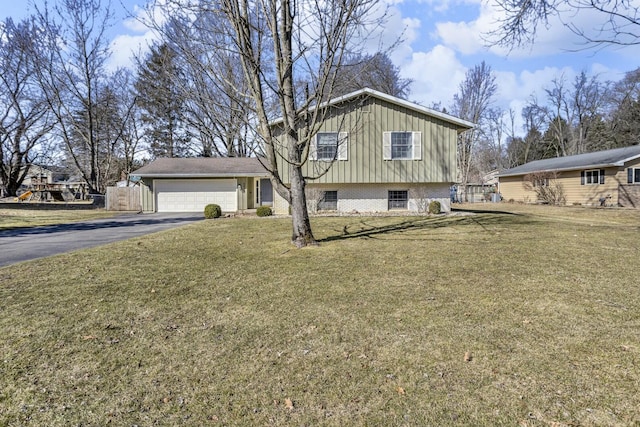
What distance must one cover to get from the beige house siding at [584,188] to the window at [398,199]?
1310 centimetres

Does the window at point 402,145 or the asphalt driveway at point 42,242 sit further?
the window at point 402,145

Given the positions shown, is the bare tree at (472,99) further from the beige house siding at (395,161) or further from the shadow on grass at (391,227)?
the shadow on grass at (391,227)

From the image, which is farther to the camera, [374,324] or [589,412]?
[374,324]

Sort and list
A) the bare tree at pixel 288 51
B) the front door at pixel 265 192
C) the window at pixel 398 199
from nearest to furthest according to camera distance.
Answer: the bare tree at pixel 288 51 < the window at pixel 398 199 < the front door at pixel 265 192

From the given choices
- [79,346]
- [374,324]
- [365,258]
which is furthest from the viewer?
[365,258]

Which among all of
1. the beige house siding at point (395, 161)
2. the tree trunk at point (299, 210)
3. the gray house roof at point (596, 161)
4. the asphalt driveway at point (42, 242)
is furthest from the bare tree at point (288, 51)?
the gray house roof at point (596, 161)

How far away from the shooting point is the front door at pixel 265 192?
21828 millimetres

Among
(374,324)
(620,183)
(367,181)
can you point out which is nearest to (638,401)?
(374,324)

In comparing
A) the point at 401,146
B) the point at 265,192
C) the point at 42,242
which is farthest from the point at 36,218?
the point at 401,146

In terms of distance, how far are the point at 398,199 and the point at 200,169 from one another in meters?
11.1

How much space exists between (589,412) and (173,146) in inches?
1315

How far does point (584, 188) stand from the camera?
2148 centimetres

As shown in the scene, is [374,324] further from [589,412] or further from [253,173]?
[253,173]

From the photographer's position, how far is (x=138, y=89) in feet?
95.7
